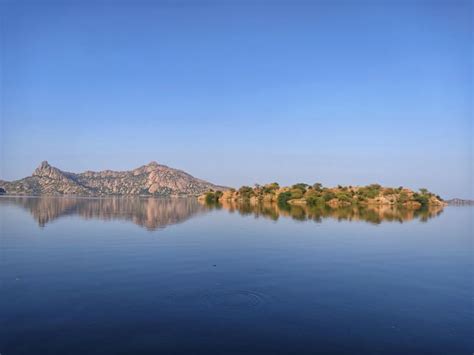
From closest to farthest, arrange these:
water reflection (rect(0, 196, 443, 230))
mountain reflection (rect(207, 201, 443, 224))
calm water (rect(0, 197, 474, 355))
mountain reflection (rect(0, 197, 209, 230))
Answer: calm water (rect(0, 197, 474, 355))
mountain reflection (rect(0, 197, 209, 230))
water reflection (rect(0, 196, 443, 230))
mountain reflection (rect(207, 201, 443, 224))

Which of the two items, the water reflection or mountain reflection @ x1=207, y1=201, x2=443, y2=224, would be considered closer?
the water reflection

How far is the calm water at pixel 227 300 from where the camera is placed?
15.3 meters

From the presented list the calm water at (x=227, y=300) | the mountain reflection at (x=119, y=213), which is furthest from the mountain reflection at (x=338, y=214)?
the calm water at (x=227, y=300)

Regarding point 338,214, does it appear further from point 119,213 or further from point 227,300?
point 227,300

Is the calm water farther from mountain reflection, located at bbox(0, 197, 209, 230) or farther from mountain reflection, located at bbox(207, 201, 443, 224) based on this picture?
mountain reflection, located at bbox(207, 201, 443, 224)

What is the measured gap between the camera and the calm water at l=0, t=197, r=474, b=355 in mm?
15328

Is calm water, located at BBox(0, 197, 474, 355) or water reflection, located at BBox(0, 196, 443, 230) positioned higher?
water reflection, located at BBox(0, 196, 443, 230)

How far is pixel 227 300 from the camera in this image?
20875 mm

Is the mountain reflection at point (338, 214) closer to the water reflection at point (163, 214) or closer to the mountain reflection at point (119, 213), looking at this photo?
the water reflection at point (163, 214)

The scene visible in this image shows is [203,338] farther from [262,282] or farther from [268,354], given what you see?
[262,282]

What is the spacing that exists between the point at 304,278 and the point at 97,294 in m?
15.3

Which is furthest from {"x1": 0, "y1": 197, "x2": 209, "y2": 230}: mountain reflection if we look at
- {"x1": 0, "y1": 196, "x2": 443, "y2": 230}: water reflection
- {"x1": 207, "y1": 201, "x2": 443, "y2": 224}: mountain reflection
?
{"x1": 207, "y1": 201, "x2": 443, "y2": 224}: mountain reflection

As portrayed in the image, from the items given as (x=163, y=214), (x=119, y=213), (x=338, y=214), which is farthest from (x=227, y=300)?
(x=338, y=214)

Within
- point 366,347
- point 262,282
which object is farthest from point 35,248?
point 366,347
